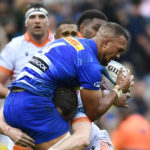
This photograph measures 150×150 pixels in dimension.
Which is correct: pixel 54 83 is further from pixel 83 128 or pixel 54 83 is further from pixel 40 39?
pixel 40 39

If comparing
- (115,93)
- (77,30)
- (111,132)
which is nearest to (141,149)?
(111,132)

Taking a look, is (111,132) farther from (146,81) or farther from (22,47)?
(22,47)

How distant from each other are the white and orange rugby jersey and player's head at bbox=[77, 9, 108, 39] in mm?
584

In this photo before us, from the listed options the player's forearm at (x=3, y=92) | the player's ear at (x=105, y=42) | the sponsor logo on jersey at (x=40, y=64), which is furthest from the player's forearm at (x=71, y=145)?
the player's forearm at (x=3, y=92)

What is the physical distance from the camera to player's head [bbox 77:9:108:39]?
777cm

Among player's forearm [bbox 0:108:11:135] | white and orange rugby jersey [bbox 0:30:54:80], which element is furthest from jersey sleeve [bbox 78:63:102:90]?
white and orange rugby jersey [bbox 0:30:54:80]

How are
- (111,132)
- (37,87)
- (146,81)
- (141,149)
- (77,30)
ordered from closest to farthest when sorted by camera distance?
(37,87) < (77,30) < (141,149) < (111,132) < (146,81)

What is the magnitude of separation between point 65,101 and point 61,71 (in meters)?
0.39

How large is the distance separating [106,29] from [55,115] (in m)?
1.16

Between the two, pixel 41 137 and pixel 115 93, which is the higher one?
pixel 115 93

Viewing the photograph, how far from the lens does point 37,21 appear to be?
797 cm

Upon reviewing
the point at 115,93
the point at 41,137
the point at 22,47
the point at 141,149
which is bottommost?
the point at 141,149

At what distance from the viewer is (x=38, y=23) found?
313 inches

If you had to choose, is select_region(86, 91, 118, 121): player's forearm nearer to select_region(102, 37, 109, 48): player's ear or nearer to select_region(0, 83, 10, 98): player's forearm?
select_region(102, 37, 109, 48): player's ear
